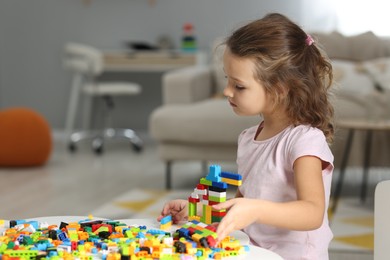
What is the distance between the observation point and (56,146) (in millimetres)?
5570

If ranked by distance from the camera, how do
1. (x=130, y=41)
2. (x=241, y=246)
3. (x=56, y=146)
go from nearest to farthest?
(x=241, y=246), (x=56, y=146), (x=130, y=41)

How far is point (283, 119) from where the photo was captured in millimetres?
1398

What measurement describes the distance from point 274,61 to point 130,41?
4.73 metres

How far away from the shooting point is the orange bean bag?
180 inches

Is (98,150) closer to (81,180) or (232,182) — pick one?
(81,180)

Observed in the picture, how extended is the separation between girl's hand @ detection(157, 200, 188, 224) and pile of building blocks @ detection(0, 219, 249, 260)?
2.5 inches

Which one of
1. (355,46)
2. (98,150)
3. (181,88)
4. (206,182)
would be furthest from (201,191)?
(98,150)

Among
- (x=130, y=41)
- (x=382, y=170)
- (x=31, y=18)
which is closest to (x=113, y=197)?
(x=382, y=170)

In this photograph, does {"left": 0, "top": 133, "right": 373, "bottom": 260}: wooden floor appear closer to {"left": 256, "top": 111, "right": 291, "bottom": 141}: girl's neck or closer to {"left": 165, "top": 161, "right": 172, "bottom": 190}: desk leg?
{"left": 165, "top": 161, "right": 172, "bottom": 190}: desk leg

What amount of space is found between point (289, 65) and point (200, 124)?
2.47 meters

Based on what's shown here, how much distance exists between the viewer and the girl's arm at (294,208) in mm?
1072

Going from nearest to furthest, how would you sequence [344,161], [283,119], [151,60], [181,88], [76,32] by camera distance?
[283,119]
[344,161]
[181,88]
[151,60]
[76,32]

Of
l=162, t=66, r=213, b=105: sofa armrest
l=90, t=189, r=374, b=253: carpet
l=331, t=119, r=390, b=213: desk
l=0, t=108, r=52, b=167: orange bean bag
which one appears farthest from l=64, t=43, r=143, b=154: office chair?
l=331, t=119, r=390, b=213: desk

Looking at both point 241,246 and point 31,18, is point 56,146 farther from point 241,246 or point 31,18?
point 241,246
